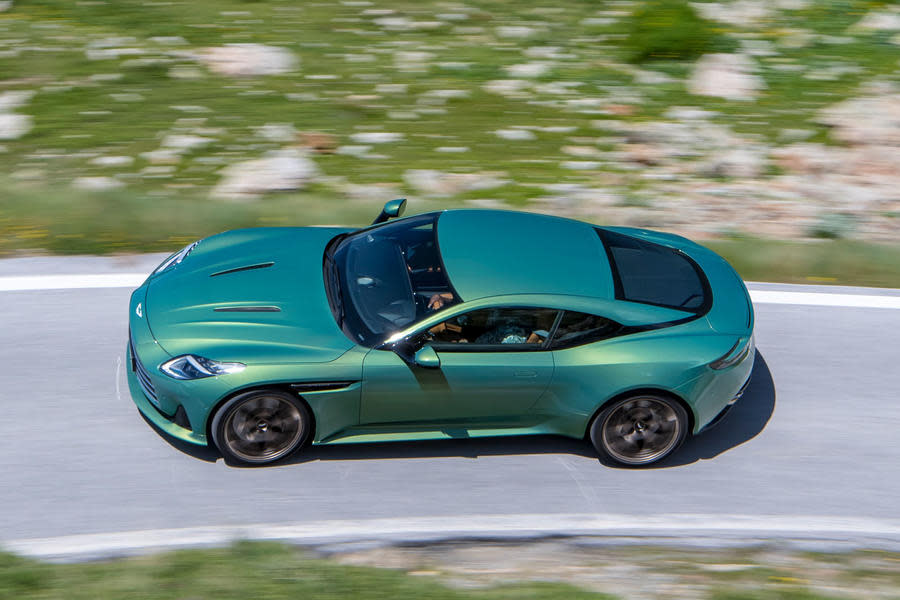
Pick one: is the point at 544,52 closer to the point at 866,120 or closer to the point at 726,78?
the point at 726,78

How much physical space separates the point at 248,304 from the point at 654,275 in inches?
109

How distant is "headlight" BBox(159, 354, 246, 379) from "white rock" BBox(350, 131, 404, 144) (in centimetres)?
585

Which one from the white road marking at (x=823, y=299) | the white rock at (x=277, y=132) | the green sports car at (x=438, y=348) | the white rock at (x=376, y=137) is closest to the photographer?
the green sports car at (x=438, y=348)

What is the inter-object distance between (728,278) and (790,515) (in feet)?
5.89

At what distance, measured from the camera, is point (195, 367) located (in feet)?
18.5

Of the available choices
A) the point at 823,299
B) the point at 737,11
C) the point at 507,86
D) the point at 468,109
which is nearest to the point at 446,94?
the point at 468,109

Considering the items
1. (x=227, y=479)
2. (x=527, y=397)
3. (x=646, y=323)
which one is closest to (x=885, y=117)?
(x=646, y=323)

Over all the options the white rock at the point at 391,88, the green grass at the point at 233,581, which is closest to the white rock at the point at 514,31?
the white rock at the point at 391,88

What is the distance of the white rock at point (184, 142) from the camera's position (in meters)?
10.7

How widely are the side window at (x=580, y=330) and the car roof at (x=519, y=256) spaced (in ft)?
0.52

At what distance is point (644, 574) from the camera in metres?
5.38

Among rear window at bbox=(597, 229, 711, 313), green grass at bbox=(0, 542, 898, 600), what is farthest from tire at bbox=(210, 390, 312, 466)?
rear window at bbox=(597, 229, 711, 313)

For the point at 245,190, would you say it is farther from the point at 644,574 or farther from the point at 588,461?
the point at 644,574

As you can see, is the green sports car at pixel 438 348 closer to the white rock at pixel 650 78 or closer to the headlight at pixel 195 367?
the headlight at pixel 195 367
